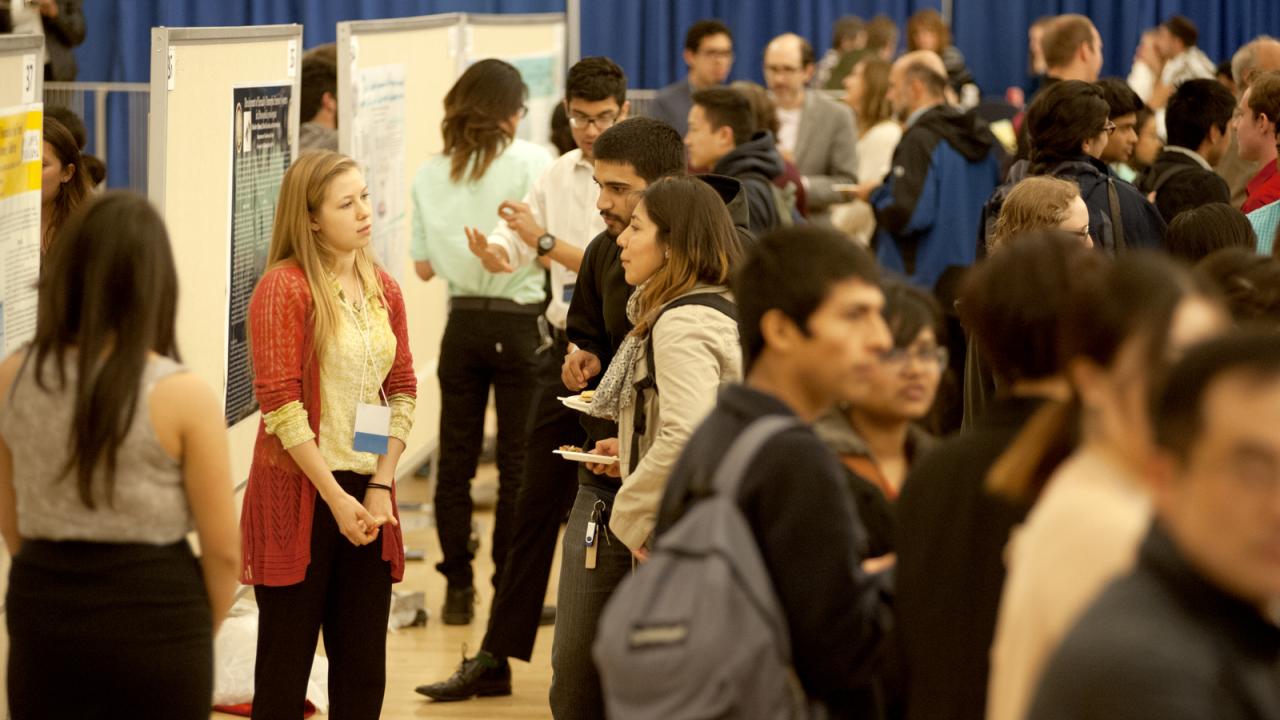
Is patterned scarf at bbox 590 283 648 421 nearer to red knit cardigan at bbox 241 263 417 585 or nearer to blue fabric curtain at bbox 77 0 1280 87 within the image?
red knit cardigan at bbox 241 263 417 585

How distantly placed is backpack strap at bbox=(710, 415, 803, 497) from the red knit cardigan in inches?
62.6

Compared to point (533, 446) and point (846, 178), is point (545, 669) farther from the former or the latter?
point (846, 178)

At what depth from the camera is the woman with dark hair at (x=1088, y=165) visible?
4.19 metres

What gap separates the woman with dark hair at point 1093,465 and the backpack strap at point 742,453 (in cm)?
29

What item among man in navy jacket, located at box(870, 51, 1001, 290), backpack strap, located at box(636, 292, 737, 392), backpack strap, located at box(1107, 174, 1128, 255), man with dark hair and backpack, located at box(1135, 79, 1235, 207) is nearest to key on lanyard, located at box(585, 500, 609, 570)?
backpack strap, located at box(636, 292, 737, 392)

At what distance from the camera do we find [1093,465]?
156 cm

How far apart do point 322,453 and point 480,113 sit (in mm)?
1951

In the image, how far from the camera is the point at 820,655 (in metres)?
1.89

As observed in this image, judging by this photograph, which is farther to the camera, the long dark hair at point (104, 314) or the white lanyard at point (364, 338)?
the white lanyard at point (364, 338)

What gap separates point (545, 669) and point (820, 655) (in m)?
2.93

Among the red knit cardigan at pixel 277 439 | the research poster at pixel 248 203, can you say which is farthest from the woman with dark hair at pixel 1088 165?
the research poster at pixel 248 203

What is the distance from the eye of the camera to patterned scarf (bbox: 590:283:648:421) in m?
3.06

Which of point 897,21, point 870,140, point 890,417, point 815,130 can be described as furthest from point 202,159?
point 897,21

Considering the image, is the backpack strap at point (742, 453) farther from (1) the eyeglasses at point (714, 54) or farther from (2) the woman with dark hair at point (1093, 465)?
(1) the eyeglasses at point (714, 54)
